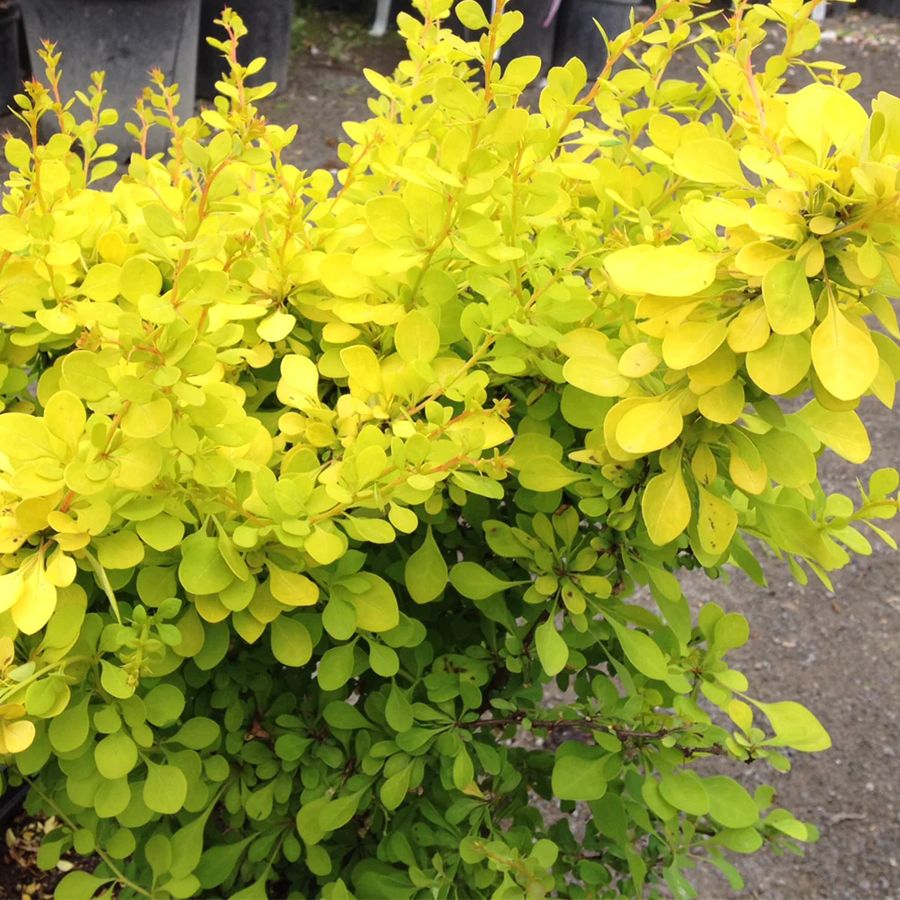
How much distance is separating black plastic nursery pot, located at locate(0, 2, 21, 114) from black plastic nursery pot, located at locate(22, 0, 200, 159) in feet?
1.07

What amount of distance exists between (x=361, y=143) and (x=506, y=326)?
39 cm

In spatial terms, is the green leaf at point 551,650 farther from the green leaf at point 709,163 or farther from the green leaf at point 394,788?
the green leaf at point 709,163

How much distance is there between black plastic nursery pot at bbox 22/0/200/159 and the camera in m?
4.41

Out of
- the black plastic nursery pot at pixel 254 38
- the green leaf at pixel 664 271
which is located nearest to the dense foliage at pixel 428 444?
the green leaf at pixel 664 271

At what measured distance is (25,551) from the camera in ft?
2.52

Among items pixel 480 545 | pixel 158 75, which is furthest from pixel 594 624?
pixel 158 75

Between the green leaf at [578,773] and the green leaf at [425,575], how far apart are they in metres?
0.24

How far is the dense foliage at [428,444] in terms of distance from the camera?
27.3 inches

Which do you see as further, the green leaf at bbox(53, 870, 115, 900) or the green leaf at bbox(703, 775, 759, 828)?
the green leaf at bbox(53, 870, 115, 900)

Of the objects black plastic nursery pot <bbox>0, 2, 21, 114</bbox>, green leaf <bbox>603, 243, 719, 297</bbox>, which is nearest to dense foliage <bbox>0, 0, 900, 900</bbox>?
green leaf <bbox>603, 243, 719, 297</bbox>

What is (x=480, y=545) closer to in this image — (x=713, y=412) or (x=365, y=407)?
(x=365, y=407)

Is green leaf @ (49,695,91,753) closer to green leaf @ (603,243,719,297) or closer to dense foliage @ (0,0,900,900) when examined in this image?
dense foliage @ (0,0,900,900)

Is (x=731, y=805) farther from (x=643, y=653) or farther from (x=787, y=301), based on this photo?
(x=787, y=301)

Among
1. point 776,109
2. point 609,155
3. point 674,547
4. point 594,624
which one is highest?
point 776,109
